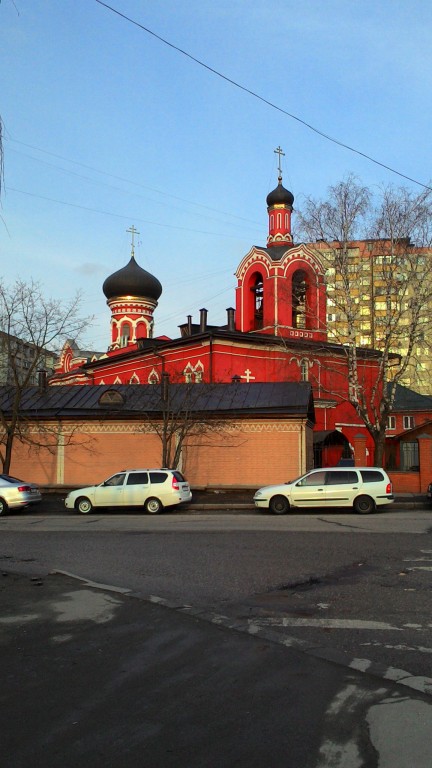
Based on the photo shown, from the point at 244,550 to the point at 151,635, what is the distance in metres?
5.98

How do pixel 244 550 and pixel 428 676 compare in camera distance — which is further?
pixel 244 550

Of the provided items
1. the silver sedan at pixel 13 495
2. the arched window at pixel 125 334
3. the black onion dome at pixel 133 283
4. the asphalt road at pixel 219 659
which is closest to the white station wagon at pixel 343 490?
the asphalt road at pixel 219 659

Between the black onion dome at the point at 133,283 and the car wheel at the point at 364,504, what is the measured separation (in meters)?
38.8

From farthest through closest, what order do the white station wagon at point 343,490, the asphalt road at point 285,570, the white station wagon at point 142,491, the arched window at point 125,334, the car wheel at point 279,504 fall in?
1. the arched window at point 125,334
2. the white station wagon at point 142,491
3. the car wheel at point 279,504
4. the white station wagon at point 343,490
5. the asphalt road at point 285,570

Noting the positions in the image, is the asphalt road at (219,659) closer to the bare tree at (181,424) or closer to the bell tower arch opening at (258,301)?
the bare tree at (181,424)

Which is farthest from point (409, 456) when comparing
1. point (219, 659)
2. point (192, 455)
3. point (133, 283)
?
point (133, 283)

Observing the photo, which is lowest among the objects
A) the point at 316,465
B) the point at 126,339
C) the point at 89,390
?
the point at 316,465

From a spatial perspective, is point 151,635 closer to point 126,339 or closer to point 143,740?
point 143,740

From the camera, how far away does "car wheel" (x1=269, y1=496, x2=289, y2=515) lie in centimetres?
2098

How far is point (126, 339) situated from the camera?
56344 millimetres

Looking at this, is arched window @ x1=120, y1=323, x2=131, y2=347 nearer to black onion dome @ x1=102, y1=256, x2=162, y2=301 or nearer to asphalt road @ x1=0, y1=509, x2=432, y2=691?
black onion dome @ x1=102, y1=256, x2=162, y2=301

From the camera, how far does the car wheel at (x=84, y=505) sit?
73.1 ft

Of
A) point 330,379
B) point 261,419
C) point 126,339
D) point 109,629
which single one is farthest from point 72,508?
point 126,339

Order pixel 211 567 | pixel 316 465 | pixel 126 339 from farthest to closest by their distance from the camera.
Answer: pixel 126 339, pixel 316 465, pixel 211 567
